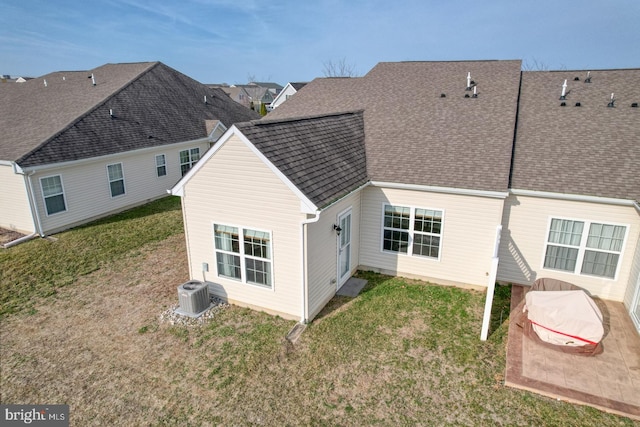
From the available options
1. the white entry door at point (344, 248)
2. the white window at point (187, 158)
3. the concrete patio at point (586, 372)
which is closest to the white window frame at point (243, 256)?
the white entry door at point (344, 248)

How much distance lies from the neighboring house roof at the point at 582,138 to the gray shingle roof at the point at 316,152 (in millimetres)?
4787

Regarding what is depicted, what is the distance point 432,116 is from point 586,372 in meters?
9.17

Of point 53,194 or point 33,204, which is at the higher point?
point 53,194

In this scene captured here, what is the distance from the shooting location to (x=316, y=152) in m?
10.5

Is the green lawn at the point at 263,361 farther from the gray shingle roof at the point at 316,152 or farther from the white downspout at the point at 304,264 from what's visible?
the gray shingle roof at the point at 316,152

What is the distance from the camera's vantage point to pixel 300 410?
7055 millimetres

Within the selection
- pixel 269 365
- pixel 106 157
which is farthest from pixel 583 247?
pixel 106 157

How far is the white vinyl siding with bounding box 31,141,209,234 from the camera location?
51.1ft

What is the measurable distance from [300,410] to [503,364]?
451 centimetres

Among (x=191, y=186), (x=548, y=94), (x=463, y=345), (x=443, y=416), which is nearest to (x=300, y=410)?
(x=443, y=416)

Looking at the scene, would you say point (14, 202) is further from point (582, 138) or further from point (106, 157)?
point (582, 138)

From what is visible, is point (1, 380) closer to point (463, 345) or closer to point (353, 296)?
point (353, 296)

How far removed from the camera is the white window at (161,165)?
20578mm

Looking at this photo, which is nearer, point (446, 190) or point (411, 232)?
point (446, 190)
